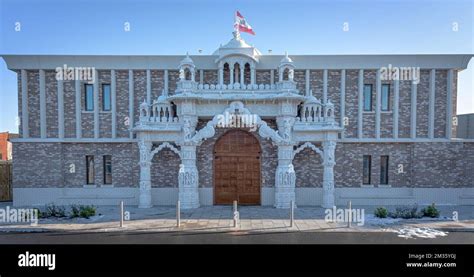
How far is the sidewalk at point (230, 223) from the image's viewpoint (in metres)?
9.07

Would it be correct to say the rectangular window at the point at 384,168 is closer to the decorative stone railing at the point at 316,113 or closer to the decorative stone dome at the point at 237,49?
the decorative stone railing at the point at 316,113

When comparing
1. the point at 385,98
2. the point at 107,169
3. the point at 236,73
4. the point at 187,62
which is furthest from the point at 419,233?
the point at 107,169

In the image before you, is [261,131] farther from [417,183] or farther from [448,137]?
[448,137]

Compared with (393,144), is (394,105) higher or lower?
higher

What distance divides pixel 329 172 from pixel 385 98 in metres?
5.92

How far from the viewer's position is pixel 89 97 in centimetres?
1366

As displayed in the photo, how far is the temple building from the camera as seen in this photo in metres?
13.0
